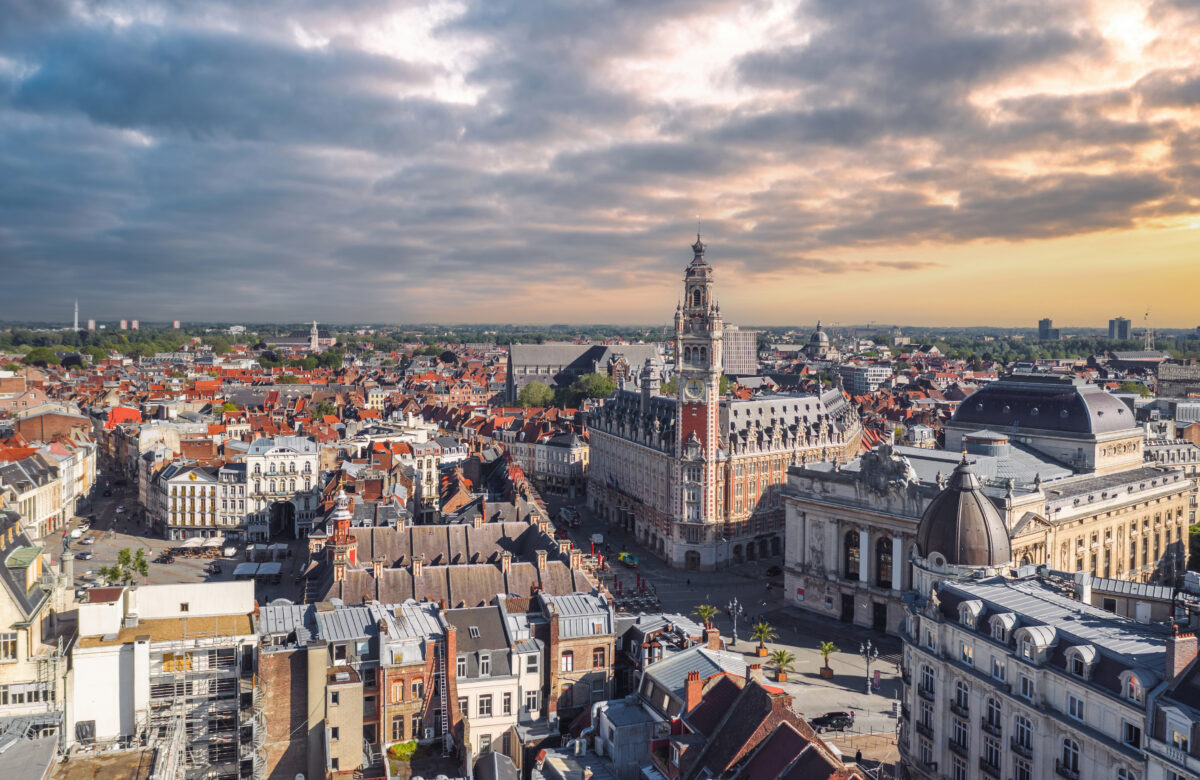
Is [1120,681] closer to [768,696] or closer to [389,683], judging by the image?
[768,696]

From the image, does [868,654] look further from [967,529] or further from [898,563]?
[967,529]

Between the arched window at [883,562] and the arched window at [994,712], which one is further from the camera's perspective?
the arched window at [883,562]

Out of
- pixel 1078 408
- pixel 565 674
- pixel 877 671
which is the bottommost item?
pixel 877 671

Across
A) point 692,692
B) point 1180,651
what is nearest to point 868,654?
point 692,692

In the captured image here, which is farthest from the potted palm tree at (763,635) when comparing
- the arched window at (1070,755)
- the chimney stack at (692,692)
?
the arched window at (1070,755)

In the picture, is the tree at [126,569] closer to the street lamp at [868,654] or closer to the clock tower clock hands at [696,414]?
the clock tower clock hands at [696,414]

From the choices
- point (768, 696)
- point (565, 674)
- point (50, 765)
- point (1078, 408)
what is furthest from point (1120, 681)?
point (1078, 408)
